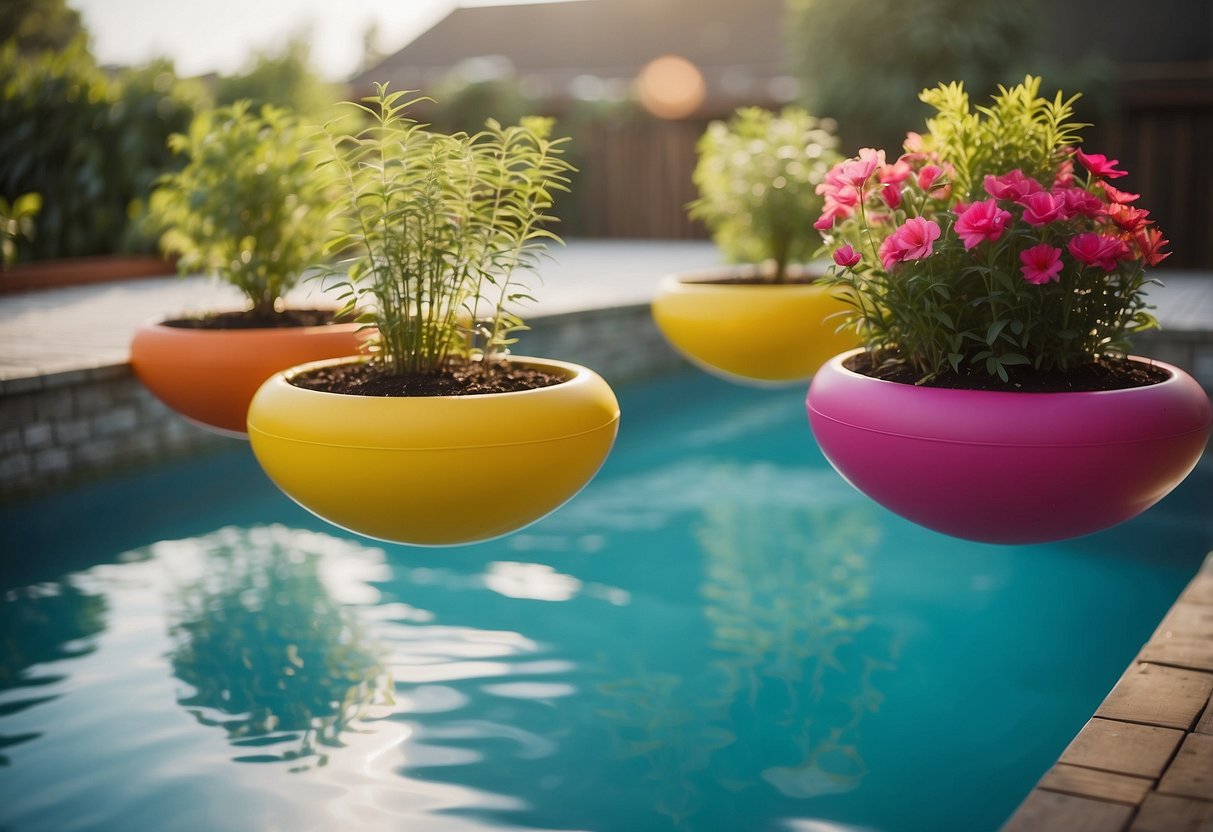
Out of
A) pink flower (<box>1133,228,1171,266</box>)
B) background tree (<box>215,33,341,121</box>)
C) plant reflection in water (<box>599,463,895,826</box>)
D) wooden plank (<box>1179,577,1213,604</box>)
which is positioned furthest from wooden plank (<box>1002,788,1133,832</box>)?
background tree (<box>215,33,341,121</box>)

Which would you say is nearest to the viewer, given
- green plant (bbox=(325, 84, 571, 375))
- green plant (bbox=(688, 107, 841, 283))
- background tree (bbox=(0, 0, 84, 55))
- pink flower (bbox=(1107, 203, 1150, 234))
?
pink flower (bbox=(1107, 203, 1150, 234))

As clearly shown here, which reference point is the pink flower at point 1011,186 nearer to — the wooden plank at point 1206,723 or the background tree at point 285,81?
the wooden plank at point 1206,723

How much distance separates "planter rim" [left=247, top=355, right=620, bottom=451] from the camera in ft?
10.3

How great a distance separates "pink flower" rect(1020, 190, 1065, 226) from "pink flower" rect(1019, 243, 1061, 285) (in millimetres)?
71

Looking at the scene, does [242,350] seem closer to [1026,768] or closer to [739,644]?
[739,644]

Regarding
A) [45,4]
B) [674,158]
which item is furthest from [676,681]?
[45,4]

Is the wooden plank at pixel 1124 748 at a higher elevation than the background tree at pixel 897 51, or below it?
below

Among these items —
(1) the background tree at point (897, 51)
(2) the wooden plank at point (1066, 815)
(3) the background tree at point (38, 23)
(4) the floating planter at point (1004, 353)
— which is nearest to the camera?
(2) the wooden plank at point (1066, 815)

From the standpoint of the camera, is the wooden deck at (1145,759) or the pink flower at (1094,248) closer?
the wooden deck at (1145,759)

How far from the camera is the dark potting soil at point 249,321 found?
4.90m

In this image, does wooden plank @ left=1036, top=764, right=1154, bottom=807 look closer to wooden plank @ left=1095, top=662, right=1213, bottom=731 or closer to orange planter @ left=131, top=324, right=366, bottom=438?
wooden plank @ left=1095, top=662, right=1213, bottom=731

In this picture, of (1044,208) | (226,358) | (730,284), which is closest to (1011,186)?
(1044,208)

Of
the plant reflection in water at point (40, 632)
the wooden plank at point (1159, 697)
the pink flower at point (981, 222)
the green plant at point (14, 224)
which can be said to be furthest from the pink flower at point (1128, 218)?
the green plant at point (14, 224)

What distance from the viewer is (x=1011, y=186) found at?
10.2 ft
